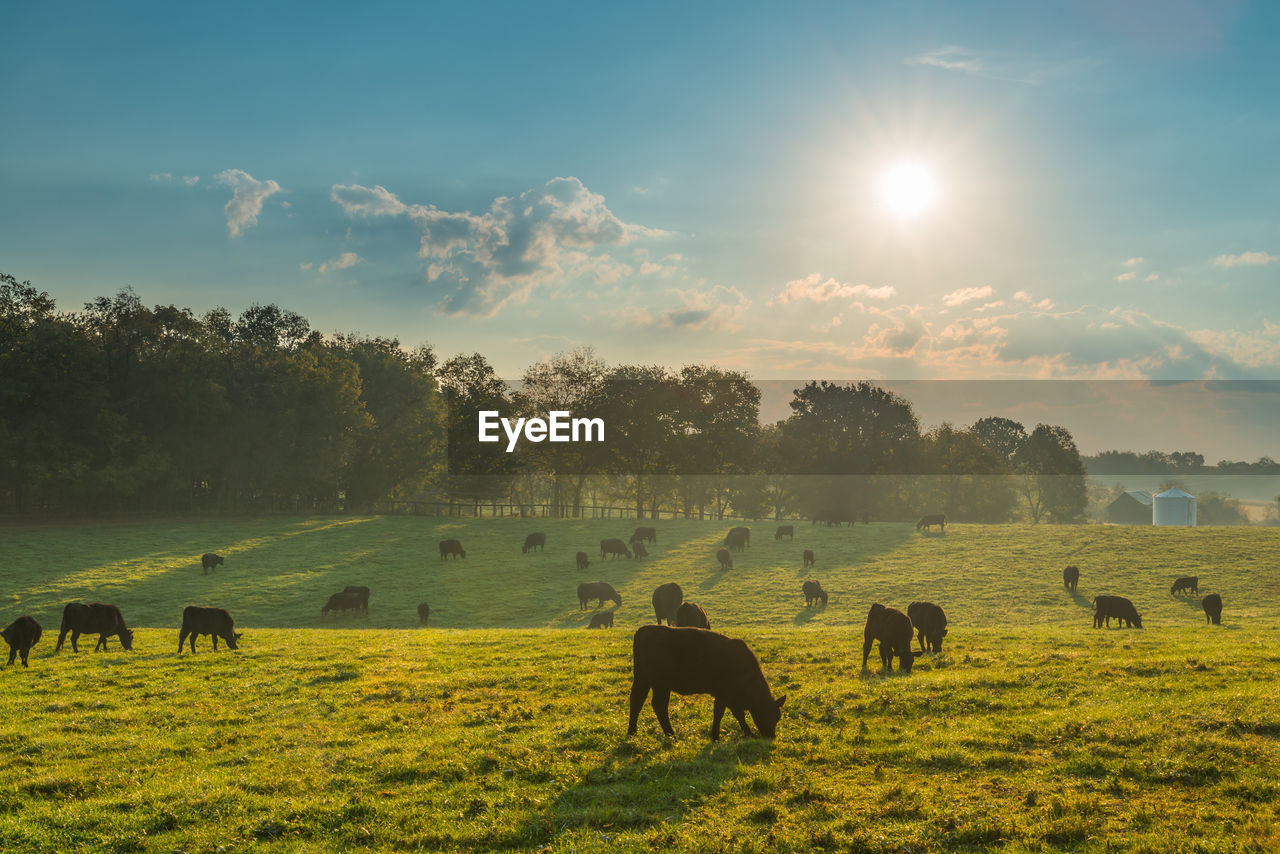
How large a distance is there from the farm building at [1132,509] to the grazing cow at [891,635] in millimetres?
134895

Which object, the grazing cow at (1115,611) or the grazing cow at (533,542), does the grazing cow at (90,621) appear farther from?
the grazing cow at (1115,611)

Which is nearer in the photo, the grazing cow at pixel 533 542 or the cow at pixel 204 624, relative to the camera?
the cow at pixel 204 624

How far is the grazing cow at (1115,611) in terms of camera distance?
99.3 feet

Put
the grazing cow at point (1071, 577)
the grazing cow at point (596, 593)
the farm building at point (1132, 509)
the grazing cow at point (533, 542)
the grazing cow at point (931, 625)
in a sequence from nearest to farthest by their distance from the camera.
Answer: the grazing cow at point (931, 625) < the grazing cow at point (596, 593) < the grazing cow at point (1071, 577) < the grazing cow at point (533, 542) < the farm building at point (1132, 509)

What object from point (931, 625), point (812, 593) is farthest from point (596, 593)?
point (931, 625)

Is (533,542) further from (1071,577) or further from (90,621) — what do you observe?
(1071,577)

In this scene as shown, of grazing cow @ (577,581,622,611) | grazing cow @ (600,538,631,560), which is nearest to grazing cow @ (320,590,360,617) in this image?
grazing cow @ (577,581,622,611)

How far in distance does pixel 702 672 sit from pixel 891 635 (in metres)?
7.64

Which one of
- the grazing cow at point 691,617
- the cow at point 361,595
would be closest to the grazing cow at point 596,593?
the cow at point 361,595

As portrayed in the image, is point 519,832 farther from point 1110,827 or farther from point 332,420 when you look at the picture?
point 332,420

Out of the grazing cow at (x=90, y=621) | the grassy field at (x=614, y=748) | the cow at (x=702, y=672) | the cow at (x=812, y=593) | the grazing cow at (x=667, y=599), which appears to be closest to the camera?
the grassy field at (x=614, y=748)

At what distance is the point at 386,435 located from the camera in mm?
88000

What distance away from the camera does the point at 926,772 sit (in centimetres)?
1014

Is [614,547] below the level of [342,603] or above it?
above
